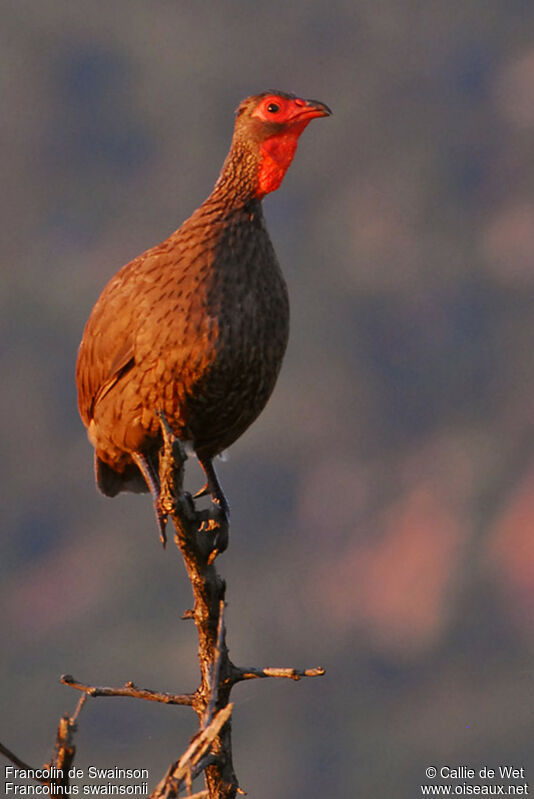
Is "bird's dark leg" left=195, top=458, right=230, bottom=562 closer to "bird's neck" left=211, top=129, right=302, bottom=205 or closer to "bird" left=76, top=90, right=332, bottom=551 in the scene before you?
"bird" left=76, top=90, right=332, bottom=551

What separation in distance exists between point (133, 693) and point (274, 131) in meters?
2.70

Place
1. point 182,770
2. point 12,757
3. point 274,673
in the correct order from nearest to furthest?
point 12,757 < point 182,770 < point 274,673

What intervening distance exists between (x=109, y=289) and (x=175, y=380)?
72 centimetres

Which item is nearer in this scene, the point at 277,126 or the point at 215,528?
the point at 215,528

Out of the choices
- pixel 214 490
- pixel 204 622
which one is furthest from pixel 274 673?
pixel 214 490

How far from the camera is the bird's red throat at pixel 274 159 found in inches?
206

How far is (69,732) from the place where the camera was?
3355 millimetres

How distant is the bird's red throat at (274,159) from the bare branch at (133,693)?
2.38m

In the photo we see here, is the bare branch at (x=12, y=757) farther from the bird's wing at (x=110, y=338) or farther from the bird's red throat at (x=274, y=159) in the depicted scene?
the bird's red throat at (x=274, y=159)

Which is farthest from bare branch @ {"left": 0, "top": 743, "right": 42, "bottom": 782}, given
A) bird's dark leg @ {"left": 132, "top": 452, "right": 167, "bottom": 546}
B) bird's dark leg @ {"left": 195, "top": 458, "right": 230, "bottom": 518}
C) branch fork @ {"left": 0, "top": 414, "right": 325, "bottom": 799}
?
bird's dark leg @ {"left": 195, "top": 458, "right": 230, "bottom": 518}

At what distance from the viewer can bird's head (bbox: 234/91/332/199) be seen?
521cm

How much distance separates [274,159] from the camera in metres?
5.23

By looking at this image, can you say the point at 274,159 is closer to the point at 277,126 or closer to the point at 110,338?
the point at 277,126

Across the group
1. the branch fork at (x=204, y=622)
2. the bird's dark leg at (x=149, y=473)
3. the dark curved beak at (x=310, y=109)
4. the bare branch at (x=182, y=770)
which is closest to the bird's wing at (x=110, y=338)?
the bird's dark leg at (x=149, y=473)
